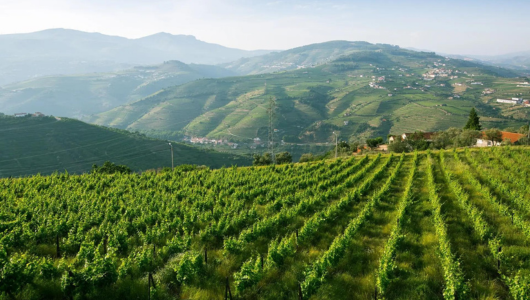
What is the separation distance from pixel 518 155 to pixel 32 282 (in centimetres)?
4871

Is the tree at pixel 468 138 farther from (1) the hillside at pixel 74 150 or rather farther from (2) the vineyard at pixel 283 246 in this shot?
(1) the hillside at pixel 74 150

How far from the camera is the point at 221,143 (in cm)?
17850

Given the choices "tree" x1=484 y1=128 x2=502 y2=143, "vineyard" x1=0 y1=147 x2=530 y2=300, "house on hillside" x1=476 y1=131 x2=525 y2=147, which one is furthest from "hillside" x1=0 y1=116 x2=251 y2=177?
"tree" x1=484 y1=128 x2=502 y2=143

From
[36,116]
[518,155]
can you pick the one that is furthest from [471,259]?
[36,116]

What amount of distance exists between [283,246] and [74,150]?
116762 millimetres

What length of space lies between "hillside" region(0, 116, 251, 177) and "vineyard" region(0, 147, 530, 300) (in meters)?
77.1

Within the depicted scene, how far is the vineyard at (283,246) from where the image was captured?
33.3 feet

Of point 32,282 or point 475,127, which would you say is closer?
point 32,282

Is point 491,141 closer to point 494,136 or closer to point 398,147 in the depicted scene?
point 494,136

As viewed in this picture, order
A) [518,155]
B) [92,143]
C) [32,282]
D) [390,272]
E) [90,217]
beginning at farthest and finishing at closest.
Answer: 1. [92,143]
2. [518,155]
3. [90,217]
4. [390,272]
5. [32,282]

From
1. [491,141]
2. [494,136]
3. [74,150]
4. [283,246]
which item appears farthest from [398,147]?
[74,150]

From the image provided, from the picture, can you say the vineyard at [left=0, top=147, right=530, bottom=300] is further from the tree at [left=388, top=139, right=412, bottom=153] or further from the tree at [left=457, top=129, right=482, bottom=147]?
the tree at [left=457, top=129, right=482, bottom=147]

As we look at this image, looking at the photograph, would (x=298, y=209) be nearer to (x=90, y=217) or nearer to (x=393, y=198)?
(x=393, y=198)

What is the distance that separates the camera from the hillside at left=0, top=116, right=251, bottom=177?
9256 centimetres
